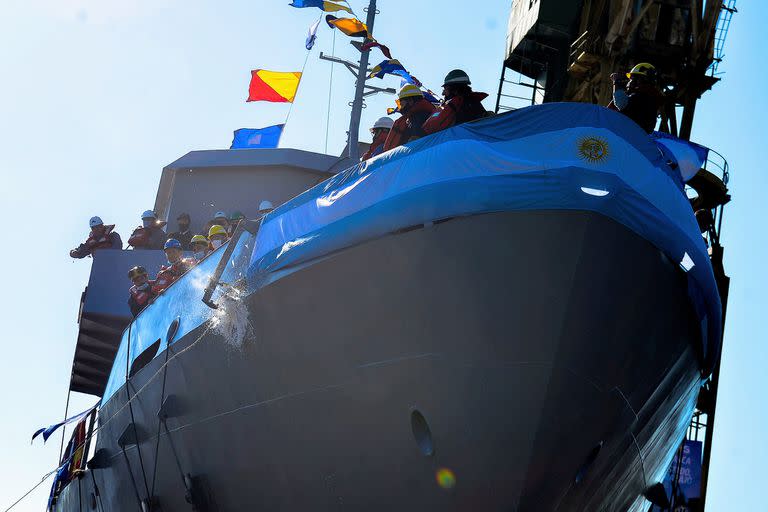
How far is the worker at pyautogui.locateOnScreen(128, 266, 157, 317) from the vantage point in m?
12.5

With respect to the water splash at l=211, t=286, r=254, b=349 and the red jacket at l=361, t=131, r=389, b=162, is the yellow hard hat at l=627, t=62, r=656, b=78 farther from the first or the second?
the water splash at l=211, t=286, r=254, b=349

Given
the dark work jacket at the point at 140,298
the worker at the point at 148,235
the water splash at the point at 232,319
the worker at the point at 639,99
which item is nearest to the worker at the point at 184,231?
the worker at the point at 148,235

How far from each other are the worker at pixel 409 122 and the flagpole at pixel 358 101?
7.88 meters

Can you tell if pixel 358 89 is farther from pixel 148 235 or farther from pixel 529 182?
pixel 529 182

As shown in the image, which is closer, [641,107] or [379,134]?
[641,107]

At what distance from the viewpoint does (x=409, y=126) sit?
874cm

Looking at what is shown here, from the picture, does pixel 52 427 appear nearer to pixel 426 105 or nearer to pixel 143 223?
pixel 143 223

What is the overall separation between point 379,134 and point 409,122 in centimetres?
122

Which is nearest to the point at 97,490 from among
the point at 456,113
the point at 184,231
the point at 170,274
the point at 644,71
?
the point at 170,274

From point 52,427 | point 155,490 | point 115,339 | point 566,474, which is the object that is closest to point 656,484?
point 566,474

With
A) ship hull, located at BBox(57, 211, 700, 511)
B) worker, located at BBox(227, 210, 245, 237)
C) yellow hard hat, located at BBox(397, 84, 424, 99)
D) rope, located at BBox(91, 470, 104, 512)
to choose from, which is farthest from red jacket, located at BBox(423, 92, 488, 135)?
rope, located at BBox(91, 470, 104, 512)

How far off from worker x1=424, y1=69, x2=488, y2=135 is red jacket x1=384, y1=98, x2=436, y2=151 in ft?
0.96

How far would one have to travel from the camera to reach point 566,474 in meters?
7.45

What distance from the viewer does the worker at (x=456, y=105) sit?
8.23m
